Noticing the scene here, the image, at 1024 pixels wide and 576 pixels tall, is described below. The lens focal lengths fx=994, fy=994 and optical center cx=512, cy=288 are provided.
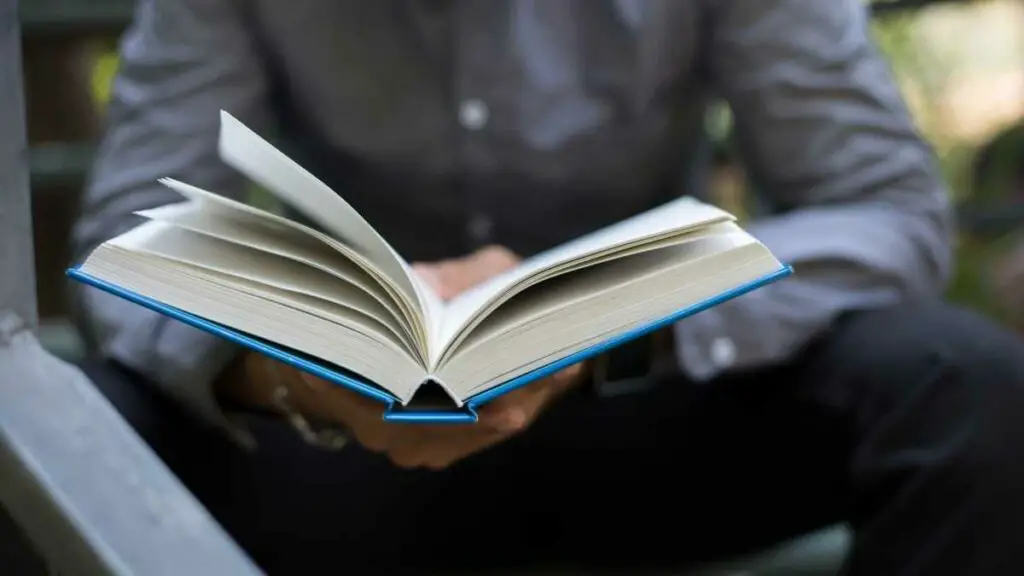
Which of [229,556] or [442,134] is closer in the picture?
[229,556]

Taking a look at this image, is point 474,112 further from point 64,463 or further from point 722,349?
point 64,463

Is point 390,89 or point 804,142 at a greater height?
point 390,89

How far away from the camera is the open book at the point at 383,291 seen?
46 centimetres

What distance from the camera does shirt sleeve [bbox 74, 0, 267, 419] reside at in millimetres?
793

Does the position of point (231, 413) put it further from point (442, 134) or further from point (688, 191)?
point (688, 191)

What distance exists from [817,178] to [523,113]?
10.3 inches

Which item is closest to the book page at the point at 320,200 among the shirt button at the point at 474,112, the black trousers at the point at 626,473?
the black trousers at the point at 626,473

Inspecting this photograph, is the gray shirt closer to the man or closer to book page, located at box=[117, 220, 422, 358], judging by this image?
the man

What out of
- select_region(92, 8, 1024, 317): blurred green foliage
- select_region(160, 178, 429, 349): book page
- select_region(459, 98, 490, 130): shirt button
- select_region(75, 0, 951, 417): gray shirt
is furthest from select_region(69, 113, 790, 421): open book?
select_region(92, 8, 1024, 317): blurred green foliage

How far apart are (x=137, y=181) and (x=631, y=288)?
49 centimetres

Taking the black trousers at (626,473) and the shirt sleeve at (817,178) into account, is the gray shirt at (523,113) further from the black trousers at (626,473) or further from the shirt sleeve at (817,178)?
the black trousers at (626,473)

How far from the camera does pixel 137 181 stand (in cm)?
81

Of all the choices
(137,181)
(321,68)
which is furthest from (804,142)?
(137,181)

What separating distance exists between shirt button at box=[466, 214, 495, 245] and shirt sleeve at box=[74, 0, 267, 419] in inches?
8.4
